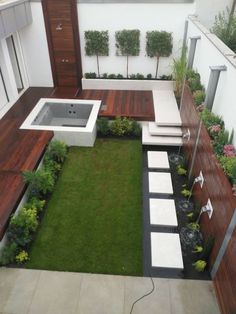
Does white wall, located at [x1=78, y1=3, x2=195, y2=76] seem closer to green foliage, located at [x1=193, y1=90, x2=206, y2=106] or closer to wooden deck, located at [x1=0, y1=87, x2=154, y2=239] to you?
wooden deck, located at [x1=0, y1=87, x2=154, y2=239]

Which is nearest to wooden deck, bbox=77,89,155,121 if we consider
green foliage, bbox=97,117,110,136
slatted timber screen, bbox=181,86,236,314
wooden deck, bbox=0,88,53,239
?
green foliage, bbox=97,117,110,136

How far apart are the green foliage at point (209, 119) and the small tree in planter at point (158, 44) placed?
3.98 meters

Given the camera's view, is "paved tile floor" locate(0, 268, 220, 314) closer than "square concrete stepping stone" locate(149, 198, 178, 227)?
Yes

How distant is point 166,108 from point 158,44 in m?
2.01

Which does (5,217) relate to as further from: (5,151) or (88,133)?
(88,133)

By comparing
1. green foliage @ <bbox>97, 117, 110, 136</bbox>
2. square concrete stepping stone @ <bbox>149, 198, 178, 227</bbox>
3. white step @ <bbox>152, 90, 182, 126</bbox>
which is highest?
white step @ <bbox>152, 90, 182, 126</bbox>

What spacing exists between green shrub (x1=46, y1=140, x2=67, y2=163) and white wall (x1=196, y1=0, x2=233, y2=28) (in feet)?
17.8

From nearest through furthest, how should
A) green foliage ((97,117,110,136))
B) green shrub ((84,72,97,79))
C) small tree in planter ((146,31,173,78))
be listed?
green foliage ((97,117,110,136)) → small tree in planter ((146,31,173,78)) → green shrub ((84,72,97,79))

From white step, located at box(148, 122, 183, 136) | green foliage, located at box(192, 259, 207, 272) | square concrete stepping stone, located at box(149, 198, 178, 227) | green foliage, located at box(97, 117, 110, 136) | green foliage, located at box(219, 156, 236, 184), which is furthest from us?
green foliage, located at box(97, 117, 110, 136)

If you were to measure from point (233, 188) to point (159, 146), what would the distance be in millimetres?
3494

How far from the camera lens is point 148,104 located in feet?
25.4

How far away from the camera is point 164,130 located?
677 centimetres

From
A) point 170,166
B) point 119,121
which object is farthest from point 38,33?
point 170,166

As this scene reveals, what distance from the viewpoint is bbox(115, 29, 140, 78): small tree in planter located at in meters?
7.84
